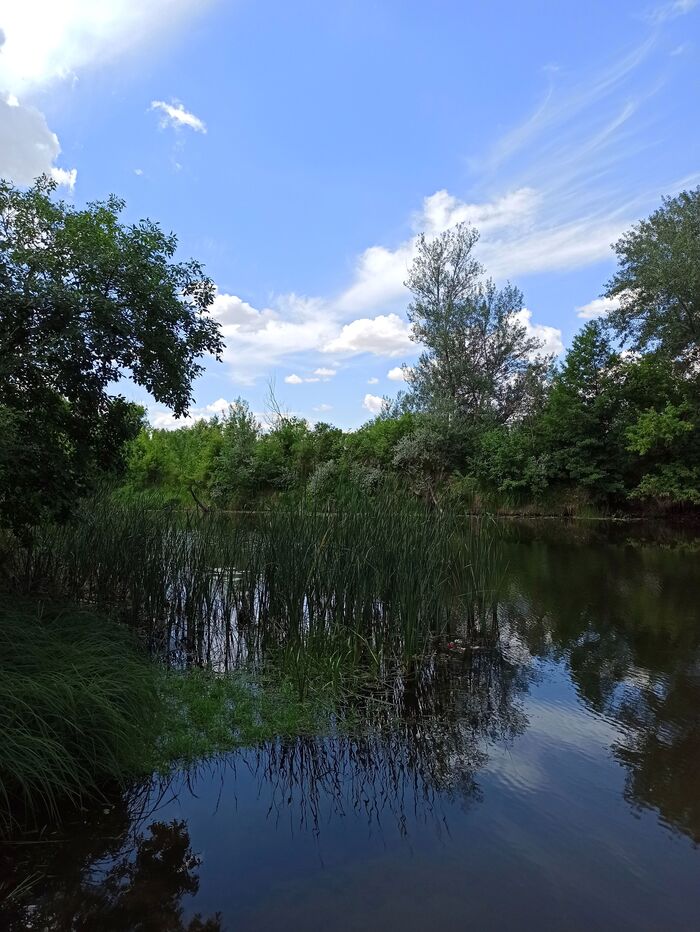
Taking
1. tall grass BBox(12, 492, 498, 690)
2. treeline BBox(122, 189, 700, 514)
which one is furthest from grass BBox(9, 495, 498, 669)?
treeline BBox(122, 189, 700, 514)

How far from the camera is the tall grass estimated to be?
5164 millimetres

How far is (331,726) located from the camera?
403cm

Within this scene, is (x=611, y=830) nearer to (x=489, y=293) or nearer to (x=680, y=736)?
(x=680, y=736)

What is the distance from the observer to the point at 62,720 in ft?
10.0

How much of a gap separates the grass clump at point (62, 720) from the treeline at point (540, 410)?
425 inches

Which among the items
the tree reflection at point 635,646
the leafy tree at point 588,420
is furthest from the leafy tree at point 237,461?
the leafy tree at point 588,420

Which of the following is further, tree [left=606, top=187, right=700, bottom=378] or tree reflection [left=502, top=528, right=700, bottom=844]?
tree [left=606, top=187, right=700, bottom=378]

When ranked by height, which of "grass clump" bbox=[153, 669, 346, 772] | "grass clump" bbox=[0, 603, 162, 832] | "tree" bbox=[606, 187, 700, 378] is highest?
"tree" bbox=[606, 187, 700, 378]

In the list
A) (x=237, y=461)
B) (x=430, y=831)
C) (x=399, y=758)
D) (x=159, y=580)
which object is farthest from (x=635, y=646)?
(x=237, y=461)

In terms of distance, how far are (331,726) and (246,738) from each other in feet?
1.82

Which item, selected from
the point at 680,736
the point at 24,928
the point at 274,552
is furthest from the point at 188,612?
the point at 680,736

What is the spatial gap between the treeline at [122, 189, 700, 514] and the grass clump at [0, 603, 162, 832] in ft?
35.4

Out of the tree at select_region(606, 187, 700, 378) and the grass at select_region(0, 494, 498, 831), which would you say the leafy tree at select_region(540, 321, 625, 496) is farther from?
the grass at select_region(0, 494, 498, 831)

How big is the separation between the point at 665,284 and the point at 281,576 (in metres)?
20.4
